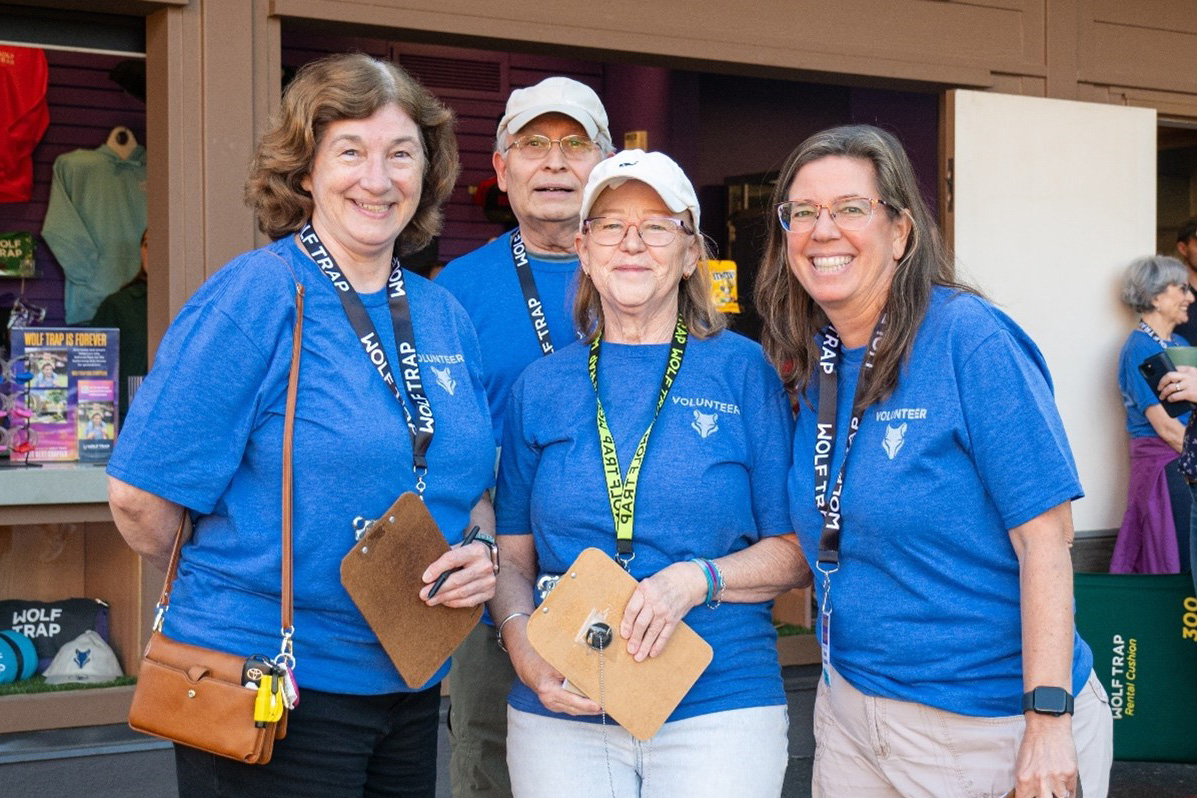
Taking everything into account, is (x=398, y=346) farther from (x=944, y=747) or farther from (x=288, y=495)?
(x=944, y=747)

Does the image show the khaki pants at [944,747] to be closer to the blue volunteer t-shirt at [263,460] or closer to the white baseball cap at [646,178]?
the blue volunteer t-shirt at [263,460]

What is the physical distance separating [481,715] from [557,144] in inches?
53.6

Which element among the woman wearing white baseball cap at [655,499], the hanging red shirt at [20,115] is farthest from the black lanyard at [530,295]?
the hanging red shirt at [20,115]

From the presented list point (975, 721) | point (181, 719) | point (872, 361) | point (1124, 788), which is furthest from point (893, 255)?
point (1124, 788)

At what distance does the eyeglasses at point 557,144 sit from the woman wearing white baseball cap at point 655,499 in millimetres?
572

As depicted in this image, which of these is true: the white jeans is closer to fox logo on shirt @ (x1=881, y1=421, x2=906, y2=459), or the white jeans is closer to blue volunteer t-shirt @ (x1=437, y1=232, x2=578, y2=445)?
fox logo on shirt @ (x1=881, y1=421, x2=906, y2=459)

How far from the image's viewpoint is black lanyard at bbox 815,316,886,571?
2.23m

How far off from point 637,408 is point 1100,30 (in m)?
4.72

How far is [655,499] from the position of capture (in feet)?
7.60

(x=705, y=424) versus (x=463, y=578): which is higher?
(x=705, y=424)

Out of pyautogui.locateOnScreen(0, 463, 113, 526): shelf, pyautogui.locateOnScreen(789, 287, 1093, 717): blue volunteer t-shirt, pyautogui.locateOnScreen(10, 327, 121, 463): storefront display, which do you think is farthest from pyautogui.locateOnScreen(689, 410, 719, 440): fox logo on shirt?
pyautogui.locateOnScreen(10, 327, 121, 463): storefront display

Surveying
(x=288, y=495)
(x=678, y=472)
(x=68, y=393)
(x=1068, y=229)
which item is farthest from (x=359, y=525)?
(x=1068, y=229)

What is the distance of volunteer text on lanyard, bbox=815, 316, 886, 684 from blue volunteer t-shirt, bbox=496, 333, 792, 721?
13 cm

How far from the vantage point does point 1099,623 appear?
15.0ft
